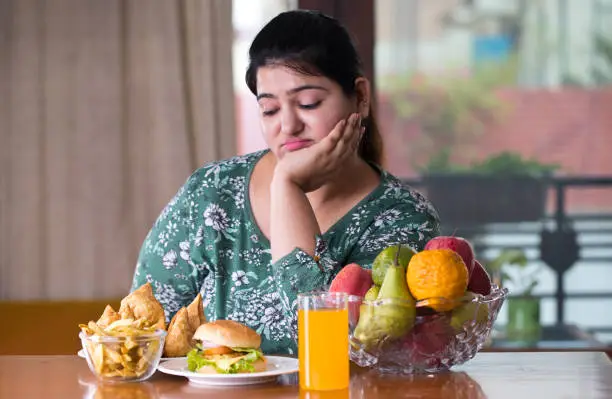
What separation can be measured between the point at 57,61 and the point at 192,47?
0.46 meters

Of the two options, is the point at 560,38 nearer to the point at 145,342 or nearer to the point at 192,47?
the point at 192,47

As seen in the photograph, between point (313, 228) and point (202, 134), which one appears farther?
point (202, 134)

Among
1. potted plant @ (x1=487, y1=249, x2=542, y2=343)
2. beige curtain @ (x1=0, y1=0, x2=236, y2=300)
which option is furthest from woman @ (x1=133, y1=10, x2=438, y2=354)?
potted plant @ (x1=487, y1=249, x2=542, y2=343)

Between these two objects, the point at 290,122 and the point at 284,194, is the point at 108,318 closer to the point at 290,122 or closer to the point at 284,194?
the point at 284,194

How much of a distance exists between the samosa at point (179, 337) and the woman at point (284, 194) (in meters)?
0.34

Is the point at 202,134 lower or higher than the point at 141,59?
lower

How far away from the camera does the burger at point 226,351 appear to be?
173 cm

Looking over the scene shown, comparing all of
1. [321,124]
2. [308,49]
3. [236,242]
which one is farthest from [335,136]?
[236,242]

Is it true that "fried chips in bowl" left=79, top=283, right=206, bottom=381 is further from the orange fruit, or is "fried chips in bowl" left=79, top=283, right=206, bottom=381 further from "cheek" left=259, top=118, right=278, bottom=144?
"cheek" left=259, top=118, right=278, bottom=144

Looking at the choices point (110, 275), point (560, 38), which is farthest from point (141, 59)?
point (560, 38)

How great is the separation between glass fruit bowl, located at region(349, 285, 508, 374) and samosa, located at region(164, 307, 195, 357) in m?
0.30

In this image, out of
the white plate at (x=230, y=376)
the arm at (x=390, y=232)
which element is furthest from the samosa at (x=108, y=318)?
the arm at (x=390, y=232)

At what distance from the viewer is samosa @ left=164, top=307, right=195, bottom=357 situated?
1.88 metres

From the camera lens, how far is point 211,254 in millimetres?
2471
